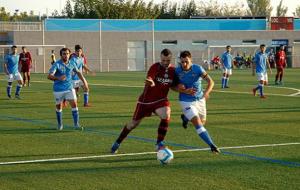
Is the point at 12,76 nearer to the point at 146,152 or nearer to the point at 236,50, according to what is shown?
the point at 146,152

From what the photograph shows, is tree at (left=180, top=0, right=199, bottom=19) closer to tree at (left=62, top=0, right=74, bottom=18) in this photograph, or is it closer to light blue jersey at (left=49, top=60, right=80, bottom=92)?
tree at (left=62, top=0, right=74, bottom=18)

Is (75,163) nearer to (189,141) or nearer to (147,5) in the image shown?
(189,141)

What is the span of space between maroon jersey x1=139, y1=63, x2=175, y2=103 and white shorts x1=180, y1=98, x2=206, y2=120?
41cm

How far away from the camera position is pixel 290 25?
73.6 metres

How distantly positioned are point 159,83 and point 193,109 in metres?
0.75

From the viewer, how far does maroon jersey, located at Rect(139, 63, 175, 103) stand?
11.4 m

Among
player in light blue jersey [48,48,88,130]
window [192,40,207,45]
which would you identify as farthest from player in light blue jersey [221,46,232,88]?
window [192,40,207,45]

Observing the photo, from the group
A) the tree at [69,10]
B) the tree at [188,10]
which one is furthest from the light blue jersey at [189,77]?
the tree at [188,10]

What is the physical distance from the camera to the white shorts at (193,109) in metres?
11.5

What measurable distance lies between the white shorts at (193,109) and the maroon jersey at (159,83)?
0.41m

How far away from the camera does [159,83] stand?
37.5 ft

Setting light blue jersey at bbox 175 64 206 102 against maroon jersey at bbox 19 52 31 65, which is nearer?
light blue jersey at bbox 175 64 206 102

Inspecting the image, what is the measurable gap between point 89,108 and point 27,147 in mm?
8722

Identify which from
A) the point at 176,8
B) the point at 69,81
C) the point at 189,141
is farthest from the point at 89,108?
the point at 176,8
